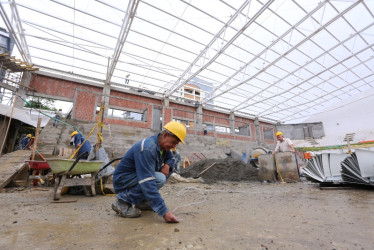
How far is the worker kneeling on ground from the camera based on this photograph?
6.27 feet

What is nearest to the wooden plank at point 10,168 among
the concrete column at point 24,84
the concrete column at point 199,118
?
the concrete column at point 24,84

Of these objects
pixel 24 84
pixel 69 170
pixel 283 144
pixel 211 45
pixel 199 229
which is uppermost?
pixel 211 45

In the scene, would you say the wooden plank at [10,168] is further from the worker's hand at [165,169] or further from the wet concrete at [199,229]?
the worker's hand at [165,169]

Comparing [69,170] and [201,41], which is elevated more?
[201,41]

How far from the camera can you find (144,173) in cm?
195

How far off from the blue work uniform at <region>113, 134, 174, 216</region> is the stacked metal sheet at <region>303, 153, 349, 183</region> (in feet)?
15.1

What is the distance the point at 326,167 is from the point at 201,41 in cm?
936

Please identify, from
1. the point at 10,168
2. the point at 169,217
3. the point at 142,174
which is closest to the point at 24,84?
the point at 10,168

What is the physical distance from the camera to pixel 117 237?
1567mm

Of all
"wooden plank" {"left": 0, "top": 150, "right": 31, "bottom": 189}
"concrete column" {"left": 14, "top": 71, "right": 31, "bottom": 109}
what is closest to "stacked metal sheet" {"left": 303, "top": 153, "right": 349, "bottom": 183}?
"wooden plank" {"left": 0, "top": 150, "right": 31, "bottom": 189}

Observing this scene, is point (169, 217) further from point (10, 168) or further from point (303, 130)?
point (303, 130)

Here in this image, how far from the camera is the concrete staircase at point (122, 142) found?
7199 mm

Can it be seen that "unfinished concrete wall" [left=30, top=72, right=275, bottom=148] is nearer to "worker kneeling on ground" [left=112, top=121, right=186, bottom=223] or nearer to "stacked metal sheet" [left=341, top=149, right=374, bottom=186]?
"stacked metal sheet" [left=341, top=149, right=374, bottom=186]

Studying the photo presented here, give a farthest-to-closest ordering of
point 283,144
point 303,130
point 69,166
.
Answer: point 303,130
point 283,144
point 69,166
